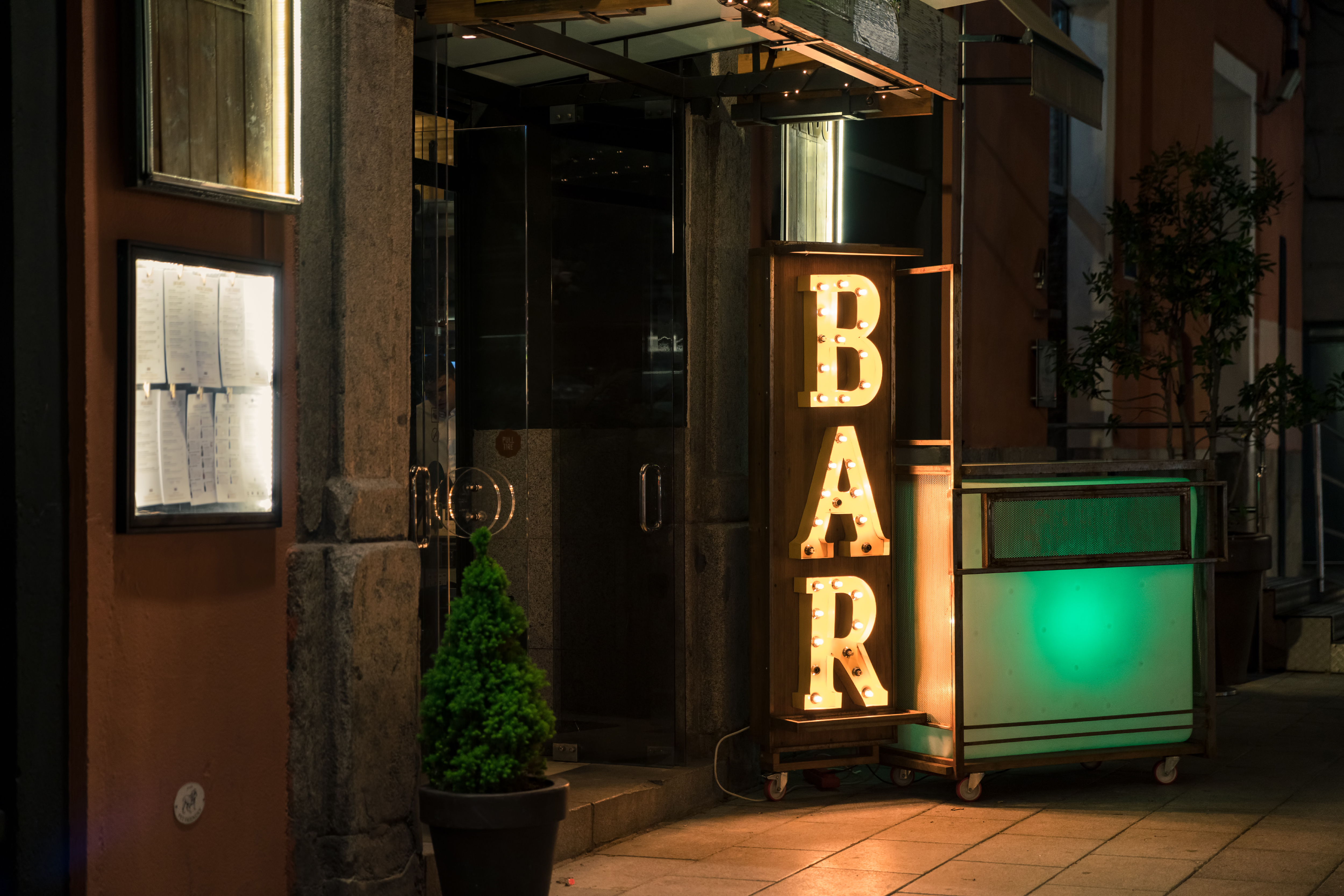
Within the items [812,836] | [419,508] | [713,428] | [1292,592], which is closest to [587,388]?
[713,428]

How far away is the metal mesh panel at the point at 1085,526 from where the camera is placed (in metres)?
6.70

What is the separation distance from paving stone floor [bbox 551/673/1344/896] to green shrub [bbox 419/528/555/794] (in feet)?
2.95

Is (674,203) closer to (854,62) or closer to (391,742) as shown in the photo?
(854,62)

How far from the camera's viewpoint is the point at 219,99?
445 centimetres

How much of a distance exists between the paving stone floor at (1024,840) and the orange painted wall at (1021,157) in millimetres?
3040

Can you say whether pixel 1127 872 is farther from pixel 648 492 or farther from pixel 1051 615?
pixel 648 492

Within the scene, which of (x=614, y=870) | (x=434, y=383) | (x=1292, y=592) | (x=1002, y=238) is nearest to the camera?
(x=434, y=383)

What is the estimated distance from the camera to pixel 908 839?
6031 millimetres

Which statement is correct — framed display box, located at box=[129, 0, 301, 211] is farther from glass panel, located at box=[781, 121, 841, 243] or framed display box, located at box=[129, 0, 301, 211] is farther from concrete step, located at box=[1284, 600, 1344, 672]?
concrete step, located at box=[1284, 600, 1344, 672]

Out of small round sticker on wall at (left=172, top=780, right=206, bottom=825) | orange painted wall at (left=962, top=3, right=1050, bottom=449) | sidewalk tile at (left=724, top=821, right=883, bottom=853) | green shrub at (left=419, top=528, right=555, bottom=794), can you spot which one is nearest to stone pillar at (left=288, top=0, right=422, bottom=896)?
green shrub at (left=419, top=528, right=555, bottom=794)

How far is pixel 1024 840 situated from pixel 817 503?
1.66 meters

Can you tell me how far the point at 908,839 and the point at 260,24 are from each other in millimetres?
3821

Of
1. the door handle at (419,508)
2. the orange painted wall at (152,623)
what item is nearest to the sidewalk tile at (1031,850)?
the door handle at (419,508)

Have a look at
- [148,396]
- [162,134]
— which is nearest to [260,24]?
[162,134]
